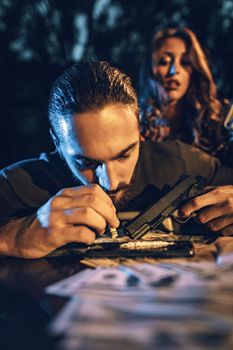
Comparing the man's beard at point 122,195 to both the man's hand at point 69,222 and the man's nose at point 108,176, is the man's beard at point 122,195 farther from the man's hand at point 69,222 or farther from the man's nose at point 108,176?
the man's hand at point 69,222

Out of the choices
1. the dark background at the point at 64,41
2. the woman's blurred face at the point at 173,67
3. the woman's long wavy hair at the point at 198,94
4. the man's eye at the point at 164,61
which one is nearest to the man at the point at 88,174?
the woman's long wavy hair at the point at 198,94

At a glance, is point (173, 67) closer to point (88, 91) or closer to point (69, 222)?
point (88, 91)

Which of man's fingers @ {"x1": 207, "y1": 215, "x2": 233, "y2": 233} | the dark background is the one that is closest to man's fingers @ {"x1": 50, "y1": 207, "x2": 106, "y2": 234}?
man's fingers @ {"x1": 207, "y1": 215, "x2": 233, "y2": 233}

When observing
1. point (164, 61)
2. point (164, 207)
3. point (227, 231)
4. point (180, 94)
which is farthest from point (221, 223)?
point (164, 61)

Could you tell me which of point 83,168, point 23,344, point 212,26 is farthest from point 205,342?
point 212,26

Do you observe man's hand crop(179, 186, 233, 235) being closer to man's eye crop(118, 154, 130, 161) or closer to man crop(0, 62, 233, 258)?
man crop(0, 62, 233, 258)

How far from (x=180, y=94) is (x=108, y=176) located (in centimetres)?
109

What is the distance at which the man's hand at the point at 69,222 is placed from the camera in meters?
0.88

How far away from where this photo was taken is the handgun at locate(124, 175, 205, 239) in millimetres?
982

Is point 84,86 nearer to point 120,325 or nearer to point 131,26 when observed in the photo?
point 120,325

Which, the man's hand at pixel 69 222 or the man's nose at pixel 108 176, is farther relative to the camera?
the man's nose at pixel 108 176

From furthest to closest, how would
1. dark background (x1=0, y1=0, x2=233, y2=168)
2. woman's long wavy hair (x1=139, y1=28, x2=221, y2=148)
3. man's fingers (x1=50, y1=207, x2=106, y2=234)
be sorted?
dark background (x1=0, y1=0, x2=233, y2=168) → woman's long wavy hair (x1=139, y1=28, x2=221, y2=148) → man's fingers (x1=50, y1=207, x2=106, y2=234)

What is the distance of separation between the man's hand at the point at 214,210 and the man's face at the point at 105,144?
0.23 metres

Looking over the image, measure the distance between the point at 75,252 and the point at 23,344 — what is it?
42cm
